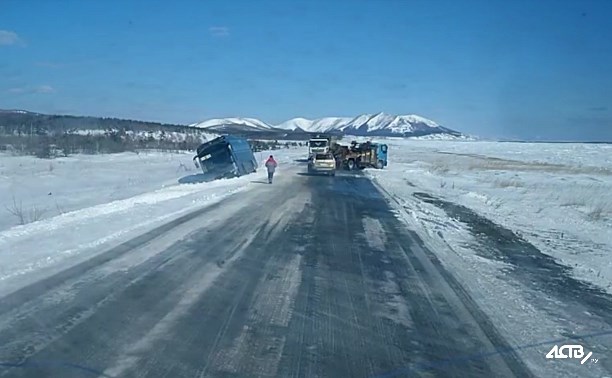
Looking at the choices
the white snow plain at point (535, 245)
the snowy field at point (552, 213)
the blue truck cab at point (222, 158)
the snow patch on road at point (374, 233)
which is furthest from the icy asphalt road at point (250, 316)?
the blue truck cab at point (222, 158)

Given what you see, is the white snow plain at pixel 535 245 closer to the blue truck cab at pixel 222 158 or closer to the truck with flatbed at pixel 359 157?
the blue truck cab at pixel 222 158

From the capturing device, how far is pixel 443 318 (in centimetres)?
845

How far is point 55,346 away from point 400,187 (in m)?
29.6

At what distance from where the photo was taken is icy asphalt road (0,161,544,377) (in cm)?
650

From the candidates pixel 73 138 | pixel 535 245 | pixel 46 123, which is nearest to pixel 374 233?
pixel 535 245

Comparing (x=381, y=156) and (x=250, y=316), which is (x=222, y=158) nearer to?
(x=381, y=156)

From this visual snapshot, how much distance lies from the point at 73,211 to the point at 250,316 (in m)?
14.4

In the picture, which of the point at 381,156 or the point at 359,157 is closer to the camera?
the point at 359,157

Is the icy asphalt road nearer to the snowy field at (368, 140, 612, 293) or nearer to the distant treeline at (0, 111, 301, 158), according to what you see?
the snowy field at (368, 140, 612, 293)

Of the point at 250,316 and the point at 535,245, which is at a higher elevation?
the point at 250,316

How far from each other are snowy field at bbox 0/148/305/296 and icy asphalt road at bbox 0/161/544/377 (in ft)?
2.36

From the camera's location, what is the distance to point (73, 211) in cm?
2106

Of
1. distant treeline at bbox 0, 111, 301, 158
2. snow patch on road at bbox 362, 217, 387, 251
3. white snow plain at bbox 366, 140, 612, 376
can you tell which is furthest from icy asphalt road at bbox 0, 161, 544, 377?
distant treeline at bbox 0, 111, 301, 158

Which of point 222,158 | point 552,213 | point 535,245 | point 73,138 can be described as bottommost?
point 552,213
